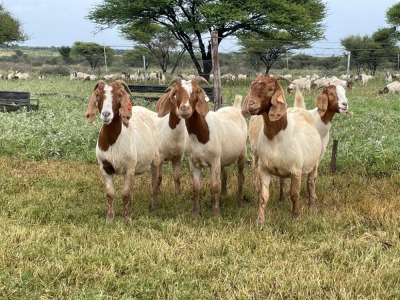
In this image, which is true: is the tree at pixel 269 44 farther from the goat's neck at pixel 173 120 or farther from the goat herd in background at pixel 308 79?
the goat's neck at pixel 173 120

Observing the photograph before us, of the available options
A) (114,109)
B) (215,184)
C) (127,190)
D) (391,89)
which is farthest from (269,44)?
(114,109)

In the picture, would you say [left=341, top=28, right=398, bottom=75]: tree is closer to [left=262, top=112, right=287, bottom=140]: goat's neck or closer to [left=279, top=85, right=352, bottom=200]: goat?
[left=279, top=85, right=352, bottom=200]: goat

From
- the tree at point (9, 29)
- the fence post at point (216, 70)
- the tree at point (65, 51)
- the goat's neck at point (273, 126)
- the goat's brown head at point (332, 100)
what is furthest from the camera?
the tree at point (65, 51)

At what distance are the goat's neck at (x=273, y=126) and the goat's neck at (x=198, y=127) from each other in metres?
0.92

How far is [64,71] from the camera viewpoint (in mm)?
52281

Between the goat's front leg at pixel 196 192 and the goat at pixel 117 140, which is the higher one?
the goat at pixel 117 140

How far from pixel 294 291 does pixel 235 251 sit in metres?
1.04

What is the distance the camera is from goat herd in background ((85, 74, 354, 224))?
5684 mm

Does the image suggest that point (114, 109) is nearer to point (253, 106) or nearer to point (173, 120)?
point (173, 120)

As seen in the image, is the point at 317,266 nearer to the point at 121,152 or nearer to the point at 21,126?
the point at 121,152

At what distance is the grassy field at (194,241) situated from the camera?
161 inches

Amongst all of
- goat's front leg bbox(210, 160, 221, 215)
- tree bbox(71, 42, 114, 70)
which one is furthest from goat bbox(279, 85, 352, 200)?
tree bbox(71, 42, 114, 70)

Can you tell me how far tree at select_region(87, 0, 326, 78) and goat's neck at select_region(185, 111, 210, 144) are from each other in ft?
57.4

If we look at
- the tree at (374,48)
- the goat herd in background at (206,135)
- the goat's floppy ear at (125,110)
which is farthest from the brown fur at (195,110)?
the tree at (374,48)
